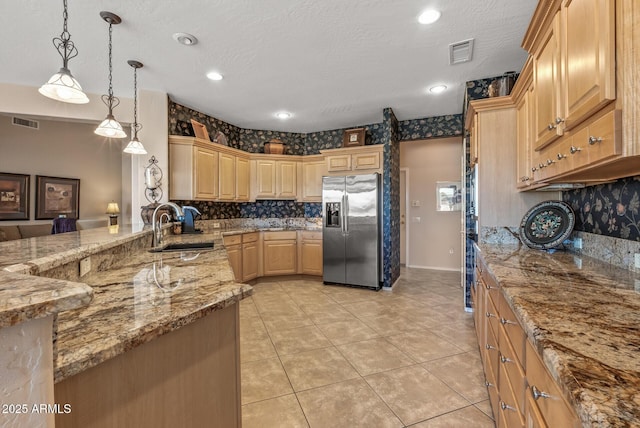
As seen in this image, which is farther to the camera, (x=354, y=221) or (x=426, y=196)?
(x=426, y=196)

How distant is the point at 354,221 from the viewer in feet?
14.6

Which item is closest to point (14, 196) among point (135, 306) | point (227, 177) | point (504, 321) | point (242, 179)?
point (227, 177)

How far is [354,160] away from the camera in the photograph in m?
4.61

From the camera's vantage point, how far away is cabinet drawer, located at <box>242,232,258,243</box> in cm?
459

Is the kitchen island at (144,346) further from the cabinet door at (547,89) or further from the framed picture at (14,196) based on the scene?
the framed picture at (14,196)

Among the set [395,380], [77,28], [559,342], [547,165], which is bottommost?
[395,380]

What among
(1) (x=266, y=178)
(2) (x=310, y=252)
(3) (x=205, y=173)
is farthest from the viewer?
(1) (x=266, y=178)

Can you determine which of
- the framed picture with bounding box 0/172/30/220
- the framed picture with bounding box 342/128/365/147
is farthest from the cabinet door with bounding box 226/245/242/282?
the framed picture with bounding box 0/172/30/220

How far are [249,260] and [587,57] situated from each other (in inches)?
173

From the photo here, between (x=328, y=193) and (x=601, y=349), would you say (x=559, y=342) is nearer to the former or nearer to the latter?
(x=601, y=349)

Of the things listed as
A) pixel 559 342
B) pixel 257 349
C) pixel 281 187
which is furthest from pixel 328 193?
pixel 559 342

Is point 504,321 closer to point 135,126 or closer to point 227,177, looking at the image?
point 135,126

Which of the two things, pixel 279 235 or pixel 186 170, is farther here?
pixel 279 235

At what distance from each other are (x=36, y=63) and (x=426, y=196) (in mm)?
5954
